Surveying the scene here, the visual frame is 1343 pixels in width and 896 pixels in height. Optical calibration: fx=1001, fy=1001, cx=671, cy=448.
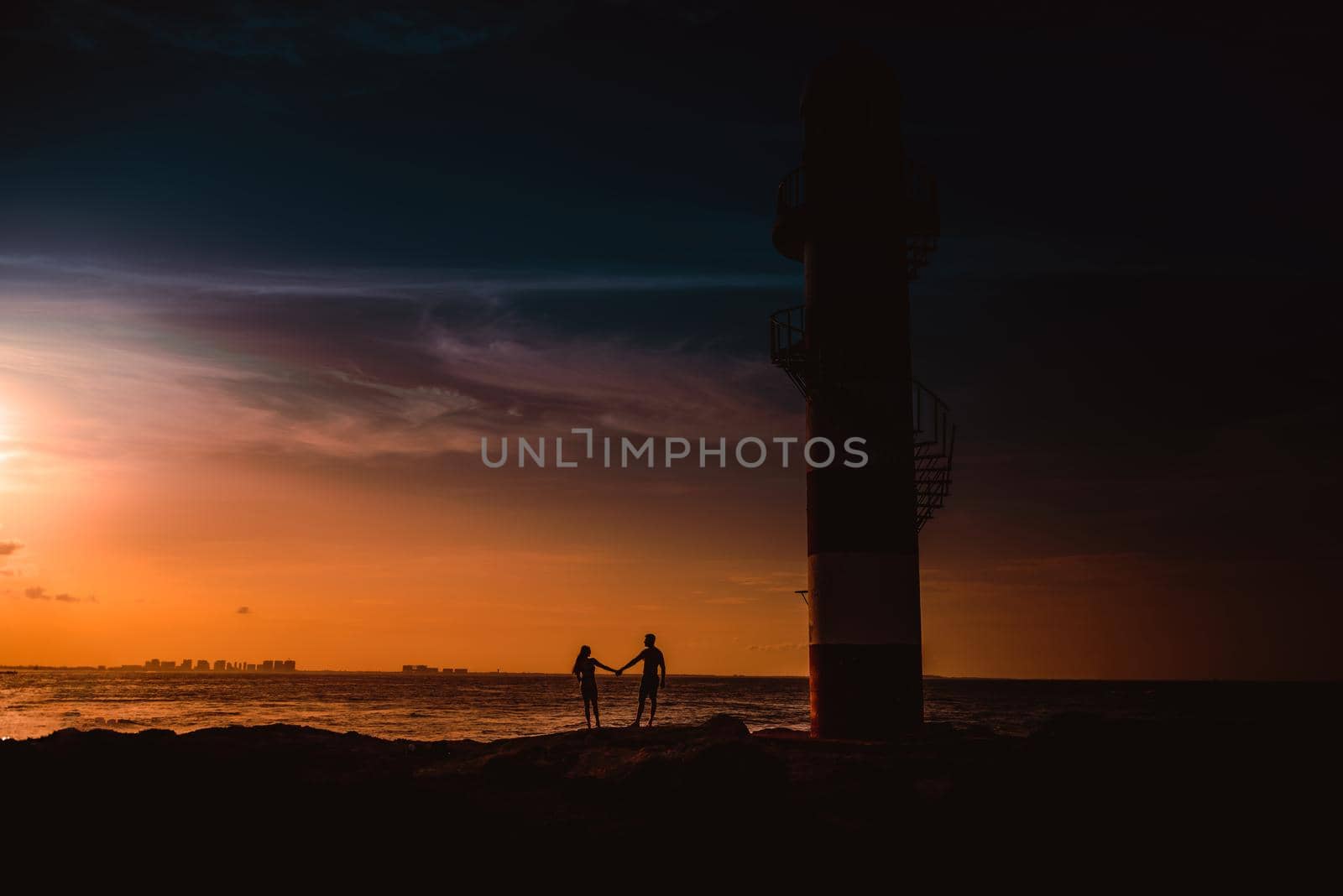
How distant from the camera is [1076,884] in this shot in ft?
31.3

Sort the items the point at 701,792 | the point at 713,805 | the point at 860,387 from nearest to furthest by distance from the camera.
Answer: the point at 713,805, the point at 701,792, the point at 860,387

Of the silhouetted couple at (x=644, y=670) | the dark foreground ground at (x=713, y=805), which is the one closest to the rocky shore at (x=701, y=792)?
the dark foreground ground at (x=713, y=805)

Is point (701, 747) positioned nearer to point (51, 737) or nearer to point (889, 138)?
point (51, 737)

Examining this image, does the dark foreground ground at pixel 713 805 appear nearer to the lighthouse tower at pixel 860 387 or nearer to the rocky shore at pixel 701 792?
the rocky shore at pixel 701 792

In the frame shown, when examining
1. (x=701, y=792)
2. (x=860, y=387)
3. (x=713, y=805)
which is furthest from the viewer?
(x=860, y=387)

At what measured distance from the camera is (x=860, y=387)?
Result: 19609mm

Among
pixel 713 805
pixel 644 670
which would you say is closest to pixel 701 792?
pixel 713 805

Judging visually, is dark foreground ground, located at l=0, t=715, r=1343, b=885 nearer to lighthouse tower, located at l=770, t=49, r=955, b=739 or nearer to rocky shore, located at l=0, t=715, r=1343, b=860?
rocky shore, located at l=0, t=715, r=1343, b=860

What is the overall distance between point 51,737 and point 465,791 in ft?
21.5

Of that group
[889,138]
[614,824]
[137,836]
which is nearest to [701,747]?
[614,824]

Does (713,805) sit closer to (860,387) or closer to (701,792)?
(701,792)

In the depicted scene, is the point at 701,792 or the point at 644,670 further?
the point at 644,670

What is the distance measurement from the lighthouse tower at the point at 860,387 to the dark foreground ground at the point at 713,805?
413cm

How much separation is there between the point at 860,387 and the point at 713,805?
1002 centimetres
